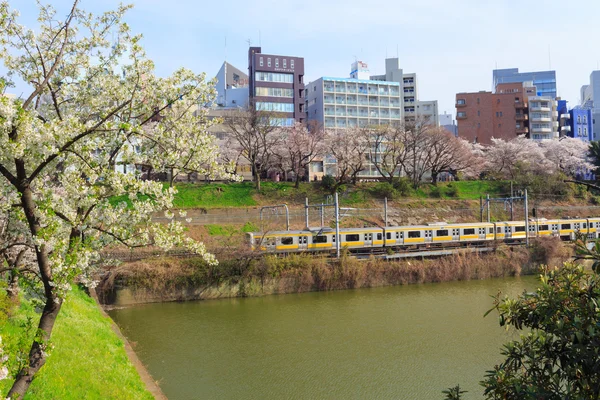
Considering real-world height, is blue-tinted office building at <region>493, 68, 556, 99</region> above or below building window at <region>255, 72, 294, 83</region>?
above

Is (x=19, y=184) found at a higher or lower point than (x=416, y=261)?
higher

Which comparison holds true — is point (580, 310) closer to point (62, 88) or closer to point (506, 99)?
point (62, 88)

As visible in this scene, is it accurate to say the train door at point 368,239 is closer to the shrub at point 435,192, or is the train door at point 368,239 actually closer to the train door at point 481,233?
the train door at point 481,233

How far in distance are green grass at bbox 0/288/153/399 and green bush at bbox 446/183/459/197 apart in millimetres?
27998

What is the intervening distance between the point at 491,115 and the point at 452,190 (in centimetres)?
1660

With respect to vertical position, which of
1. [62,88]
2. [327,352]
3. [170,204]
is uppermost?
[62,88]

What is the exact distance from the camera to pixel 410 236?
24.2m

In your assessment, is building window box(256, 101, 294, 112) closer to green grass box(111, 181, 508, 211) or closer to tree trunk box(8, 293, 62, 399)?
green grass box(111, 181, 508, 211)

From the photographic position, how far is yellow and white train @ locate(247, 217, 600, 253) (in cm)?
2194

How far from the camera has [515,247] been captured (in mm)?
24547

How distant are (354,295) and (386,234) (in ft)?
17.3

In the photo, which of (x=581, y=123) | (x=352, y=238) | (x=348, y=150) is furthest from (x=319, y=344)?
(x=581, y=123)

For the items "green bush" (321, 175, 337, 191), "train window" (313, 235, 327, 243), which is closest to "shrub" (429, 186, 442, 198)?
"green bush" (321, 175, 337, 191)

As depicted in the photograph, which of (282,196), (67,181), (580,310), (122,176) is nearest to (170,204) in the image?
(122,176)
